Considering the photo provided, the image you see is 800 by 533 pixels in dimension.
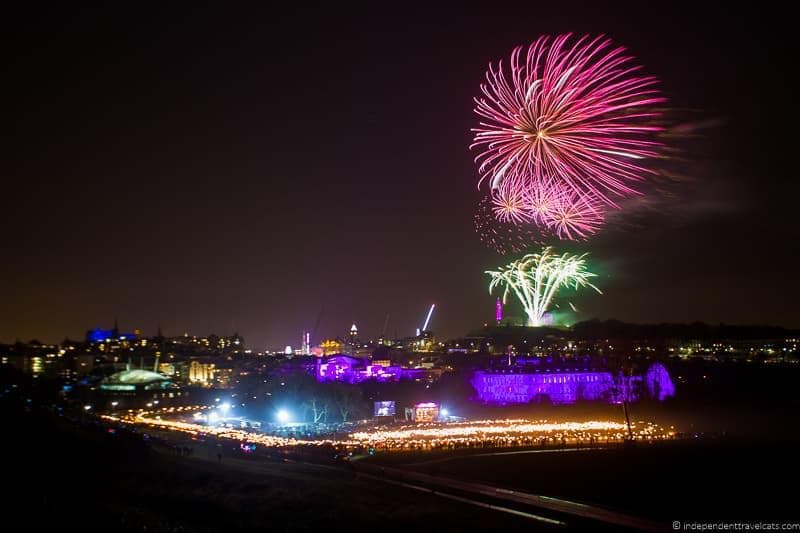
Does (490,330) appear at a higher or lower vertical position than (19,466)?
higher

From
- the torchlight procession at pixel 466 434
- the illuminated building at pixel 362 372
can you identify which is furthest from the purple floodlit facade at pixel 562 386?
the illuminated building at pixel 362 372

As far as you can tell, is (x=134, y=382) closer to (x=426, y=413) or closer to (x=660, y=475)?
(x=426, y=413)

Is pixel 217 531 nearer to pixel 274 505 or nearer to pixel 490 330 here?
pixel 274 505

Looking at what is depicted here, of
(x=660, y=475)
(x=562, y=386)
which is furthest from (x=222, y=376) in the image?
(x=660, y=475)

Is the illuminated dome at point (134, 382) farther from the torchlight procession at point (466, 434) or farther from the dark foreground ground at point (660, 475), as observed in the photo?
the dark foreground ground at point (660, 475)

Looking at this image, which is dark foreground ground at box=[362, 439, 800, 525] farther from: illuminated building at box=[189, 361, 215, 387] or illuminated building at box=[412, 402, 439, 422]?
illuminated building at box=[189, 361, 215, 387]

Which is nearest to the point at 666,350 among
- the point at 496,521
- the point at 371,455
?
the point at 371,455
